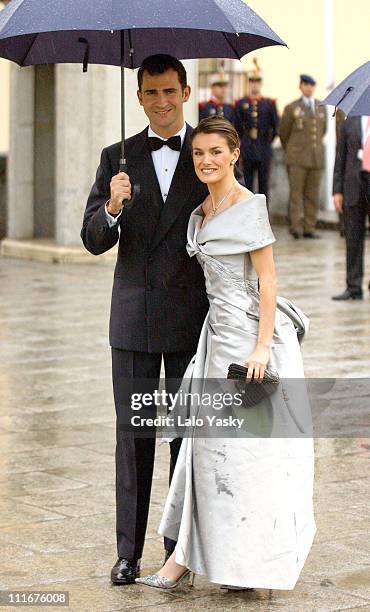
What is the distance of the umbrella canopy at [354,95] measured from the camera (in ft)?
20.8

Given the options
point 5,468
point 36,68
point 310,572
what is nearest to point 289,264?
point 36,68

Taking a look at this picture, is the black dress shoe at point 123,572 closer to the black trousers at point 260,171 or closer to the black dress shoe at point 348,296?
the black dress shoe at point 348,296

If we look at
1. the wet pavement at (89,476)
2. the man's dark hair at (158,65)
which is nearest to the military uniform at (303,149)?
the wet pavement at (89,476)

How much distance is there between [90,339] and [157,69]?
6204 mm

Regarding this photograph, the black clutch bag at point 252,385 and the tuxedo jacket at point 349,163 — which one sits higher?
the tuxedo jacket at point 349,163

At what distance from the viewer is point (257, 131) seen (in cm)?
2059

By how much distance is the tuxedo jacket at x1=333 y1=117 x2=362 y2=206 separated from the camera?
1366cm

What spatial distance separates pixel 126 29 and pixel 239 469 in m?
1.65

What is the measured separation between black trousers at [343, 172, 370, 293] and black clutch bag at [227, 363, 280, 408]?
8.57 m

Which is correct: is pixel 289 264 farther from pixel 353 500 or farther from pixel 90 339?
pixel 353 500

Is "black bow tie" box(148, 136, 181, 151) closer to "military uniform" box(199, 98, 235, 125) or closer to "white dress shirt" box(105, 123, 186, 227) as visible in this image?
"white dress shirt" box(105, 123, 186, 227)

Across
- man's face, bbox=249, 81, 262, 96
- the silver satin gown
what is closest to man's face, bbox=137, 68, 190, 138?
the silver satin gown

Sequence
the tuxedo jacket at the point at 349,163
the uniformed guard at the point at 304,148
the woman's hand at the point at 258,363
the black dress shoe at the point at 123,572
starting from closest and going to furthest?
the woman's hand at the point at 258,363, the black dress shoe at the point at 123,572, the tuxedo jacket at the point at 349,163, the uniformed guard at the point at 304,148

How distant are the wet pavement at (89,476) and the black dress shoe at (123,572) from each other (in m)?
0.04
